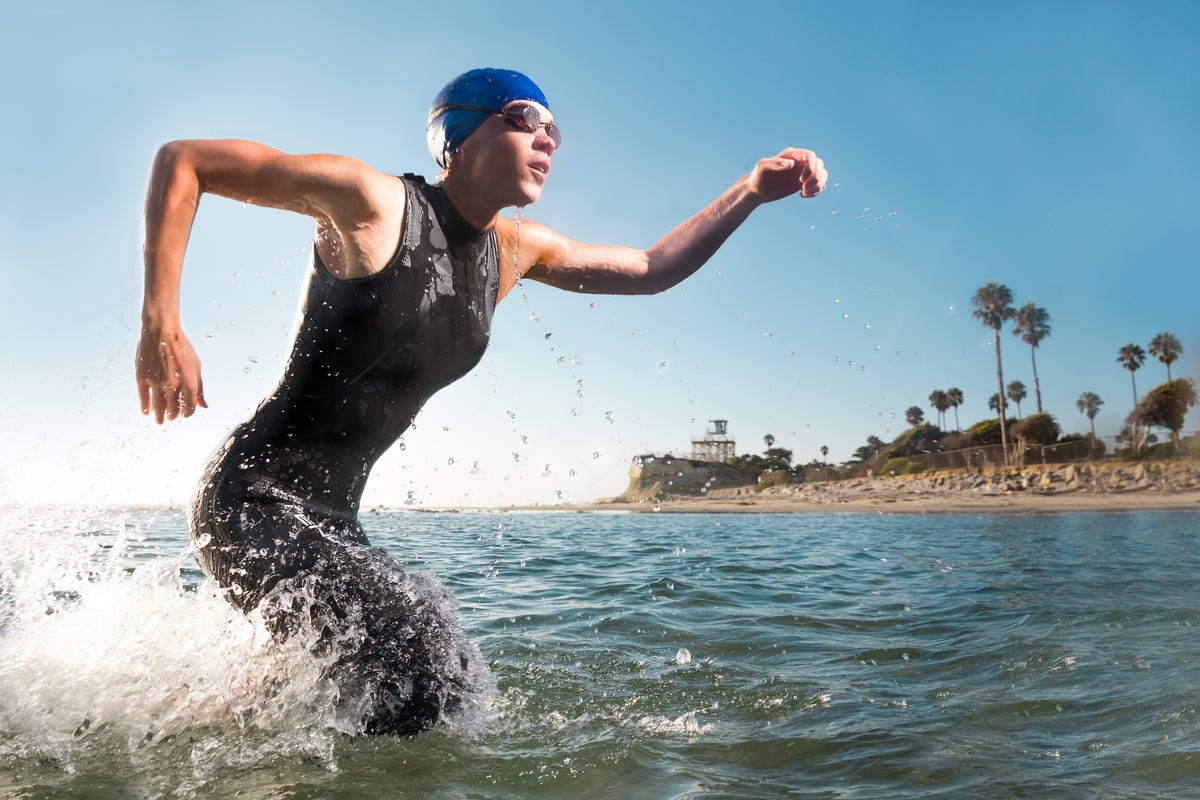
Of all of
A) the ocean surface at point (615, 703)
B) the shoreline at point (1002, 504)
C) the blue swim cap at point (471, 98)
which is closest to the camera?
the ocean surface at point (615, 703)

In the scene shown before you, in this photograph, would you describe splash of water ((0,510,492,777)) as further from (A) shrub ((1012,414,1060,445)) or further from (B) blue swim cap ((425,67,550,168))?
(A) shrub ((1012,414,1060,445))

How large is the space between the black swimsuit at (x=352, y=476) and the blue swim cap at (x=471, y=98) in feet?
0.67

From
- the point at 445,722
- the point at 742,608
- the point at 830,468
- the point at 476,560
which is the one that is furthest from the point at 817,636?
the point at 830,468

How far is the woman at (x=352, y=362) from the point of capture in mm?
2340

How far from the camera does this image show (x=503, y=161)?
2.68 m

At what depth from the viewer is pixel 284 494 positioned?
262 cm

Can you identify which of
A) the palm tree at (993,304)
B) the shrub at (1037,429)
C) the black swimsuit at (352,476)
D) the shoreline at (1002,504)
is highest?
the palm tree at (993,304)

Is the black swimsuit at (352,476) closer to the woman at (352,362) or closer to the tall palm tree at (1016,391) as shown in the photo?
the woman at (352,362)

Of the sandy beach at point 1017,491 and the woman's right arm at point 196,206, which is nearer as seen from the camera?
the woman's right arm at point 196,206

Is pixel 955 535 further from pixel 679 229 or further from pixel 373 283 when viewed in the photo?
pixel 373 283

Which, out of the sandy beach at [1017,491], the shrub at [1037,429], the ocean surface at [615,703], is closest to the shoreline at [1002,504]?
the sandy beach at [1017,491]

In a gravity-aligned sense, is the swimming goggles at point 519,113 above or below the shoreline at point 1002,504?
above

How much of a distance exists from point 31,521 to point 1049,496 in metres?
46.7

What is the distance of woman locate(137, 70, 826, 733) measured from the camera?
7.68ft
